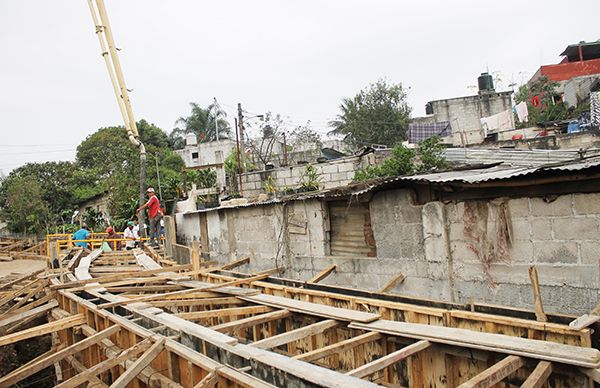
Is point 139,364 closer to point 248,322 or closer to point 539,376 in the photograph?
point 248,322

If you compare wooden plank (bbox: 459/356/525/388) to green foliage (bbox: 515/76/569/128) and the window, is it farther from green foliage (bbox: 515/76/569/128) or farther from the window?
green foliage (bbox: 515/76/569/128)

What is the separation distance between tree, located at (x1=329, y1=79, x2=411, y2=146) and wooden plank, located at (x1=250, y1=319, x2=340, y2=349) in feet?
94.3

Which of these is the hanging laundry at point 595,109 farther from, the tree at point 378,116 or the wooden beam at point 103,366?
the wooden beam at point 103,366

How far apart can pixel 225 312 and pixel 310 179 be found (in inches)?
495

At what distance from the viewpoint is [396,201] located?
24.5 ft

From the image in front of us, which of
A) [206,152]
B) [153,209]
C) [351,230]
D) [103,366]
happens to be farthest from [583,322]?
[206,152]

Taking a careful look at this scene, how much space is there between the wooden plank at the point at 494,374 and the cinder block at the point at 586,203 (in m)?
2.78

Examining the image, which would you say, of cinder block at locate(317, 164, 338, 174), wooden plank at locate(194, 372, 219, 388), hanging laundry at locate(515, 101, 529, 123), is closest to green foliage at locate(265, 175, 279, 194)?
cinder block at locate(317, 164, 338, 174)

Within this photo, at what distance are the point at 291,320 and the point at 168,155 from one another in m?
34.9

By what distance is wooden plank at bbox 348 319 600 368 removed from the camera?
10.3 ft

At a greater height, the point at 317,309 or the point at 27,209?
the point at 27,209

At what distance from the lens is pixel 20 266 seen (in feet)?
61.4

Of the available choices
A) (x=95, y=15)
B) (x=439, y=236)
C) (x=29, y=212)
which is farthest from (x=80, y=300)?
(x=29, y=212)

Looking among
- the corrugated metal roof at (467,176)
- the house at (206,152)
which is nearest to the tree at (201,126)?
the house at (206,152)
